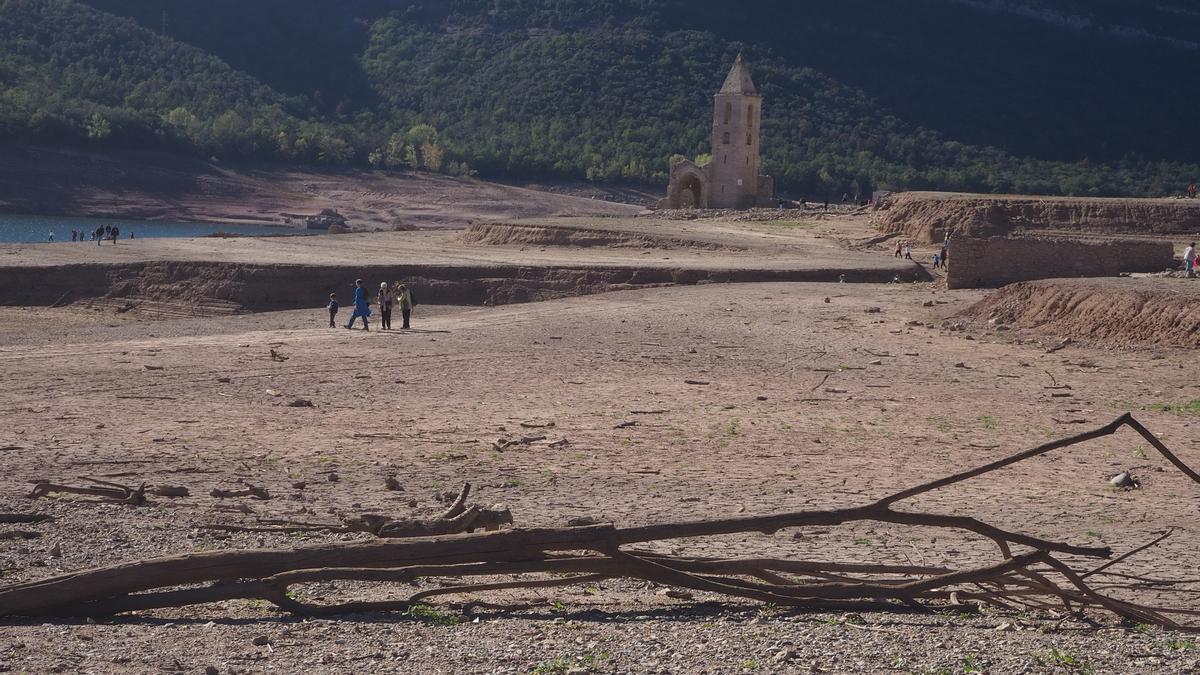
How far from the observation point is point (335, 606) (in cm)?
707

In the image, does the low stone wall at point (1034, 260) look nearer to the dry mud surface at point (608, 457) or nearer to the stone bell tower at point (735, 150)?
the dry mud surface at point (608, 457)

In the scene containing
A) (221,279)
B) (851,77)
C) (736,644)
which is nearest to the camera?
(736,644)

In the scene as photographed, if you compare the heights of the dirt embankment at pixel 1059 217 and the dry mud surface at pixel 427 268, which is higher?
the dirt embankment at pixel 1059 217

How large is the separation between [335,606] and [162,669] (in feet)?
3.89

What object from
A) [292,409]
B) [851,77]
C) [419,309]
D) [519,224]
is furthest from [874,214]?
[851,77]

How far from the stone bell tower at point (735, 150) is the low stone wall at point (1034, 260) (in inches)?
1052

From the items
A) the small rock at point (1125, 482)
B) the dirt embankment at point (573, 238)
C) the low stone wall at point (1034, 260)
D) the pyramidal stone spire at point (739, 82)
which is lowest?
the small rock at point (1125, 482)

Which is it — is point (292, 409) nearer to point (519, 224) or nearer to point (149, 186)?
point (519, 224)

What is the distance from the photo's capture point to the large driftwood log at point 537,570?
22.5 feet

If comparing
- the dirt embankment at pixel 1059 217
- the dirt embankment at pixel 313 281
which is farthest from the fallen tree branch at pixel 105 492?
the dirt embankment at pixel 1059 217

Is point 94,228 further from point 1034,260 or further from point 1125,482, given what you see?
point 1125,482

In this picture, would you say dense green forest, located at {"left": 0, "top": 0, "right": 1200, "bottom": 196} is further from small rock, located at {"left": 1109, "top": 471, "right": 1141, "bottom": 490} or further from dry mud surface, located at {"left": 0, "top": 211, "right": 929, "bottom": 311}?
small rock, located at {"left": 1109, "top": 471, "right": 1141, "bottom": 490}

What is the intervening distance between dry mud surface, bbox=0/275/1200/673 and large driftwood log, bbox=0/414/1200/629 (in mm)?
151

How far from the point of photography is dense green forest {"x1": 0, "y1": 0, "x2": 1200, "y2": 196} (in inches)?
3258
